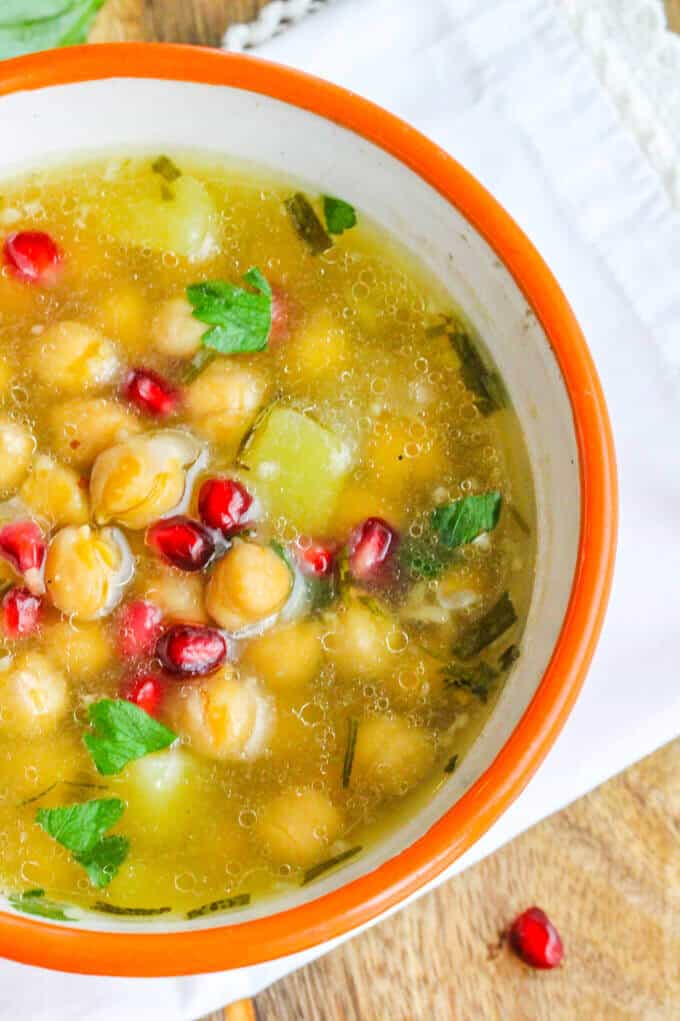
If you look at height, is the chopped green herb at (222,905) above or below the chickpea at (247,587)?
below

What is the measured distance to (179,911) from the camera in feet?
5.01

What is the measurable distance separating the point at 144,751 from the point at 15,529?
346 mm

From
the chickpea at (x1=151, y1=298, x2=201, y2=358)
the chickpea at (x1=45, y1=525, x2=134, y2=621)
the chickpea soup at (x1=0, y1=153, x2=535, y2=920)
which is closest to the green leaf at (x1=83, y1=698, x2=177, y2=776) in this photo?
the chickpea soup at (x1=0, y1=153, x2=535, y2=920)

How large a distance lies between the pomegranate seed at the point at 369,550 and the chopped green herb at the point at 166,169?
0.56m

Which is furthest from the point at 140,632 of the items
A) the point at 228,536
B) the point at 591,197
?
the point at 591,197

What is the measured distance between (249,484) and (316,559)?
14cm

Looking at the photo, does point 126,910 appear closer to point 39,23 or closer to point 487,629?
point 487,629

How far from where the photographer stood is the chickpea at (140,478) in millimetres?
1585

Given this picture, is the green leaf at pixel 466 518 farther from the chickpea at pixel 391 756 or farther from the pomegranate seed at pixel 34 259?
the pomegranate seed at pixel 34 259

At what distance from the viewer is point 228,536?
5.35 ft

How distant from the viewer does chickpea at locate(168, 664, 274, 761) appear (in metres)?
1.57

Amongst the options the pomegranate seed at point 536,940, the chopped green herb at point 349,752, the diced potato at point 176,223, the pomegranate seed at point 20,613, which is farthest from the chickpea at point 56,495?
the pomegranate seed at point 536,940

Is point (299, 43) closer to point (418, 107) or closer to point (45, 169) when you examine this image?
point (418, 107)

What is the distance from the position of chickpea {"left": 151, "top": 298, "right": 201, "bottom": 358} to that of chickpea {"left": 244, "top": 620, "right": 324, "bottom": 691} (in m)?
0.41
